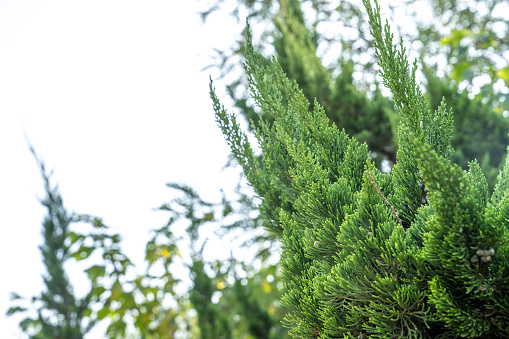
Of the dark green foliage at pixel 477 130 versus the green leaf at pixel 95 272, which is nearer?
the green leaf at pixel 95 272

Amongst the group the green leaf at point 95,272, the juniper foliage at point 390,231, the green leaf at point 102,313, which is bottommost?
the juniper foliage at point 390,231

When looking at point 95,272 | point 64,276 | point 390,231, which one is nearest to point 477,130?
point 390,231

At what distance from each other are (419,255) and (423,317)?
0.20 metres

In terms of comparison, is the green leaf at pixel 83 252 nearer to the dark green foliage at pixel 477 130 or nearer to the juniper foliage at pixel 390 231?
the juniper foliage at pixel 390 231

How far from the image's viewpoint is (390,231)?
49.1 inches

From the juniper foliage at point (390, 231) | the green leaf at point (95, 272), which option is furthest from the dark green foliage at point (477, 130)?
the green leaf at point (95, 272)

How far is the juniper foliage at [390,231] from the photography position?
3.54ft

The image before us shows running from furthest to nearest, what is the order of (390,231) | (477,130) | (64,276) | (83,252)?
(64,276) → (477,130) → (83,252) → (390,231)

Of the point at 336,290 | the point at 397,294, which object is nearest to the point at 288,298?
the point at 336,290

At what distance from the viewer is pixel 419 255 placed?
1183mm

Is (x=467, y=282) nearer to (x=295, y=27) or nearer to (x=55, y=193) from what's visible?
(x=295, y=27)

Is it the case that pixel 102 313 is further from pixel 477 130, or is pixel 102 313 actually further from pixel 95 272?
pixel 477 130

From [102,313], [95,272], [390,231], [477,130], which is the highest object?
[95,272]

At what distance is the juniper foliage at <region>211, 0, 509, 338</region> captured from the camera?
1080 mm
